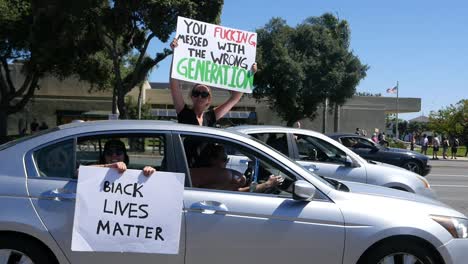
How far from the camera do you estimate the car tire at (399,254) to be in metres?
4.07

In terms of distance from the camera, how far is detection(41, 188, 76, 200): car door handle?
385cm

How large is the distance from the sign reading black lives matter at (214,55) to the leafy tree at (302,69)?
2785 centimetres

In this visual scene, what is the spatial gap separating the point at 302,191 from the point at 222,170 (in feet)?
2.89

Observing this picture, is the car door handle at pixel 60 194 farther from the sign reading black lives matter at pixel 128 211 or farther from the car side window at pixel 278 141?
the car side window at pixel 278 141

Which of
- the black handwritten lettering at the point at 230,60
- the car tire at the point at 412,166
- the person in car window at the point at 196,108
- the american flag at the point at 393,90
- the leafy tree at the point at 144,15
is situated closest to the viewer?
the person in car window at the point at 196,108

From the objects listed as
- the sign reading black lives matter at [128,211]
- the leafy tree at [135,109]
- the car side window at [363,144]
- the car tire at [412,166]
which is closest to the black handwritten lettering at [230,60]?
the sign reading black lives matter at [128,211]

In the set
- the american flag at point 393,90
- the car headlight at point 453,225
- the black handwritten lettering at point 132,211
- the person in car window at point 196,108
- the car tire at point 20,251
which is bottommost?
the car tire at point 20,251

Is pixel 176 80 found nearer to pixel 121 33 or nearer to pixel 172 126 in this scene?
pixel 172 126

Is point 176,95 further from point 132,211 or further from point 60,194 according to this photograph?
point 60,194

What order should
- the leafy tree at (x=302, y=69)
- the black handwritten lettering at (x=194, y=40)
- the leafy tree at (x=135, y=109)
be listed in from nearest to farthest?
the black handwritten lettering at (x=194, y=40), the leafy tree at (x=302, y=69), the leafy tree at (x=135, y=109)

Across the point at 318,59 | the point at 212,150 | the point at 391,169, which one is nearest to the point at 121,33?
the point at 318,59

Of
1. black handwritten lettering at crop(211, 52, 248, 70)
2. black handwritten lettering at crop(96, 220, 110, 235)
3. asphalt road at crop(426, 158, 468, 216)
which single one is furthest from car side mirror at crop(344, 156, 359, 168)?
black handwritten lettering at crop(96, 220, 110, 235)

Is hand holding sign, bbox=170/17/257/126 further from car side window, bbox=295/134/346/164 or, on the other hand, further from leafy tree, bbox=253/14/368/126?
leafy tree, bbox=253/14/368/126

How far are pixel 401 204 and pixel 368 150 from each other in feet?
33.0
